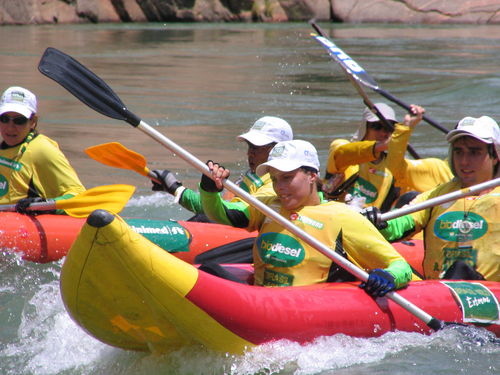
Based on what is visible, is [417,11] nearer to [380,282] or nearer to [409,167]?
[409,167]

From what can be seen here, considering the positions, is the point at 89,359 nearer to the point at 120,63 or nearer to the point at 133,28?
the point at 120,63

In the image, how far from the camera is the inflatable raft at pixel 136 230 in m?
6.63

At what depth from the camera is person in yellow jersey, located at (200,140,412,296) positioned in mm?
4711

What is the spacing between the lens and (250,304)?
177 inches

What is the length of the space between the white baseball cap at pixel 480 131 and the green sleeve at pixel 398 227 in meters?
0.56

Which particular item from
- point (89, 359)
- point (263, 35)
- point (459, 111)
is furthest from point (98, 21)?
point (89, 359)

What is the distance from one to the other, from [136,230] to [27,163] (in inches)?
38.6

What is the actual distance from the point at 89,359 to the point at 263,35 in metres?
24.0

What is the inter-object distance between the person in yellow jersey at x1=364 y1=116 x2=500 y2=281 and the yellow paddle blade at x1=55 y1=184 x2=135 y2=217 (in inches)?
60.5

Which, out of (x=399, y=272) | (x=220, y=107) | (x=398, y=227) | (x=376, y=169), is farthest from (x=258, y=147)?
(x=220, y=107)

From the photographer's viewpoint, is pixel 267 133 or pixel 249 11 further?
pixel 249 11

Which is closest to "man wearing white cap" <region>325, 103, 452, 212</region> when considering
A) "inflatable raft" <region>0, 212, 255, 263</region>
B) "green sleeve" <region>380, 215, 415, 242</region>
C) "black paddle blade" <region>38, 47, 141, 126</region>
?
"inflatable raft" <region>0, 212, 255, 263</region>

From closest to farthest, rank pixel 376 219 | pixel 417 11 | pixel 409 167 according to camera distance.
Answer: pixel 376 219, pixel 409 167, pixel 417 11

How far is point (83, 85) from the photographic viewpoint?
16.2 ft
